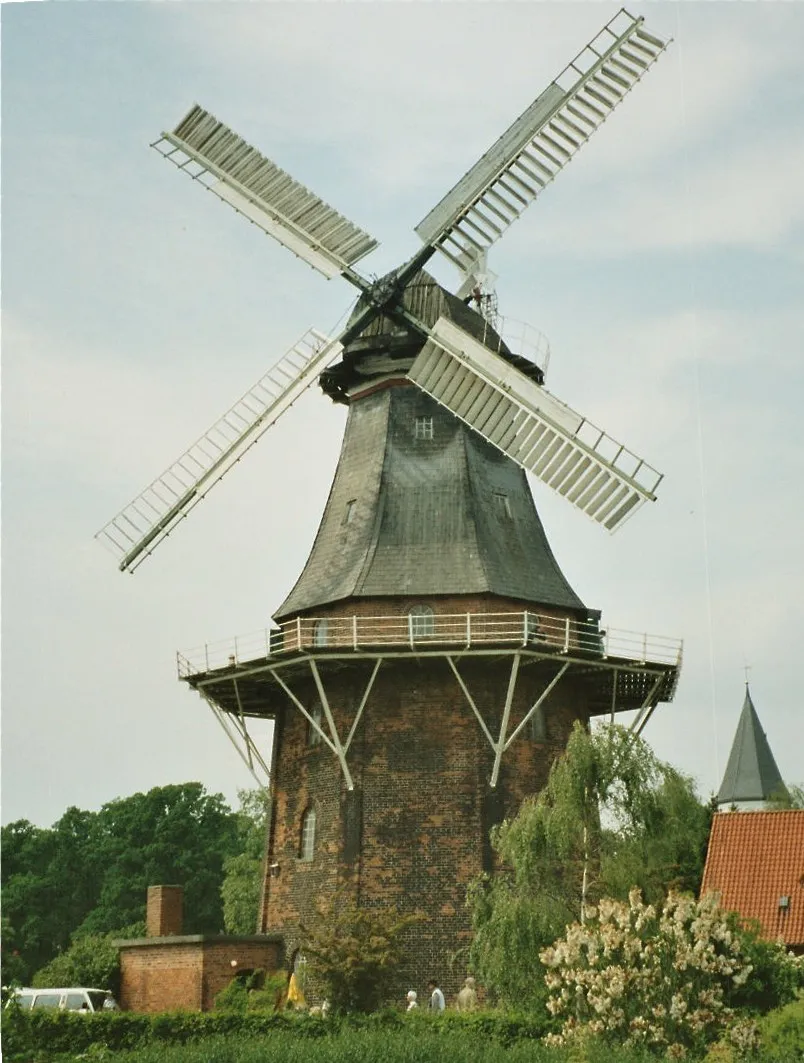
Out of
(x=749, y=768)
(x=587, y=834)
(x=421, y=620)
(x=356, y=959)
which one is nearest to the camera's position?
(x=356, y=959)

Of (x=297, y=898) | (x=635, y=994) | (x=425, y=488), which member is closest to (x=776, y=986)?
(x=635, y=994)

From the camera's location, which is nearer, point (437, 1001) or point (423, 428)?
point (437, 1001)

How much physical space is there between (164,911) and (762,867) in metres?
10.3

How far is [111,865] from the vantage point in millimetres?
53531

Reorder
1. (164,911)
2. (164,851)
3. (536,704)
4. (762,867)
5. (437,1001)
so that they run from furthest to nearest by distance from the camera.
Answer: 1. (164,851)
2. (164,911)
3. (762,867)
4. (536,704)
5. (437,1001)

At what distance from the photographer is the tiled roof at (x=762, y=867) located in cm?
2420

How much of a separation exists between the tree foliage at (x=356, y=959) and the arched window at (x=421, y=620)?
501 cm

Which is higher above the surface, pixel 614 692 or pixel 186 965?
pixel 614 692

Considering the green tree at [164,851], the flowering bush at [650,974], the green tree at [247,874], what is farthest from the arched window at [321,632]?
the green tree at [164,851]

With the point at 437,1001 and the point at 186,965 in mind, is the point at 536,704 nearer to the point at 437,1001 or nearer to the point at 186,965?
the point at 437,1001

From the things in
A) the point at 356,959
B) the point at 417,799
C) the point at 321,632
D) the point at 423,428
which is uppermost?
the point at 423,428

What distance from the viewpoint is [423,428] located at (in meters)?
26.6

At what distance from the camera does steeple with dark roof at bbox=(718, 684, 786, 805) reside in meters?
47.7

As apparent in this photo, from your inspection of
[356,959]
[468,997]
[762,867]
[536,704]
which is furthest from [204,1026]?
[762,867]
